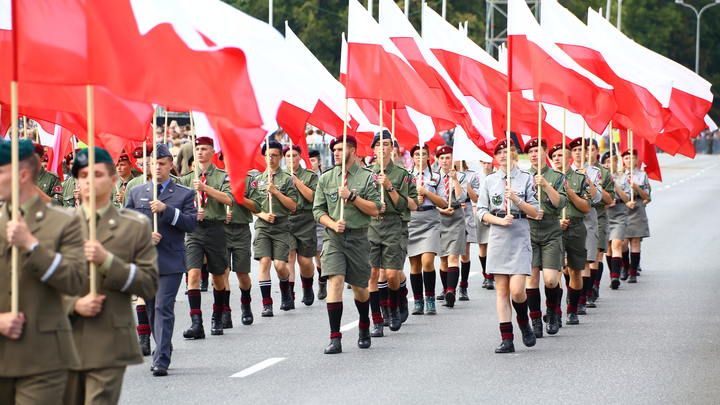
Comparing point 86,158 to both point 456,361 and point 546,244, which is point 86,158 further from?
point 546,244

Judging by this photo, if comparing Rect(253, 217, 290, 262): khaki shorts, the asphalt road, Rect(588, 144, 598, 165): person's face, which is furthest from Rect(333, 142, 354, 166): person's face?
Rect(588, 144, 598, 165): person's face

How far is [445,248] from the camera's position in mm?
16641

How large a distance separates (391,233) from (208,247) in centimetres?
183

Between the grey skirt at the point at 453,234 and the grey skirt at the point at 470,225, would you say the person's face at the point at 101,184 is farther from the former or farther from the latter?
the grey skirt at the point at 470,225

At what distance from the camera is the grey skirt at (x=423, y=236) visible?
15742 millimetres

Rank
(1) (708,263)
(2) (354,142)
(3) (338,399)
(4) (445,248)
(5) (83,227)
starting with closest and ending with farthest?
(5) (83,227), (3) (338,399), (2) (354,142), (4) (445,248), (1) (708,263)

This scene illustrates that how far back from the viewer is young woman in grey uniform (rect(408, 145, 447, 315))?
15.4 meters

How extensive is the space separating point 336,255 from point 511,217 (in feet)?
5.14

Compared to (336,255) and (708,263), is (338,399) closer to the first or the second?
(336,255)

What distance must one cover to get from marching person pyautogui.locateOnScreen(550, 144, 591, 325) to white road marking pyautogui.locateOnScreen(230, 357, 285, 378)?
387 cm

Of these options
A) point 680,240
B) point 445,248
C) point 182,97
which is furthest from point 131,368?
point 680,240

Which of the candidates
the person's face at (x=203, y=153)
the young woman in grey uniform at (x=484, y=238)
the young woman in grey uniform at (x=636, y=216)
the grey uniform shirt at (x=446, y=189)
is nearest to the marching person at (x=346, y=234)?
the person's face at (x=203, y=153)

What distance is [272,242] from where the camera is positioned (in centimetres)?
1578

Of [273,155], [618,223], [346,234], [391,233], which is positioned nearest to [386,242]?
[391,233]
